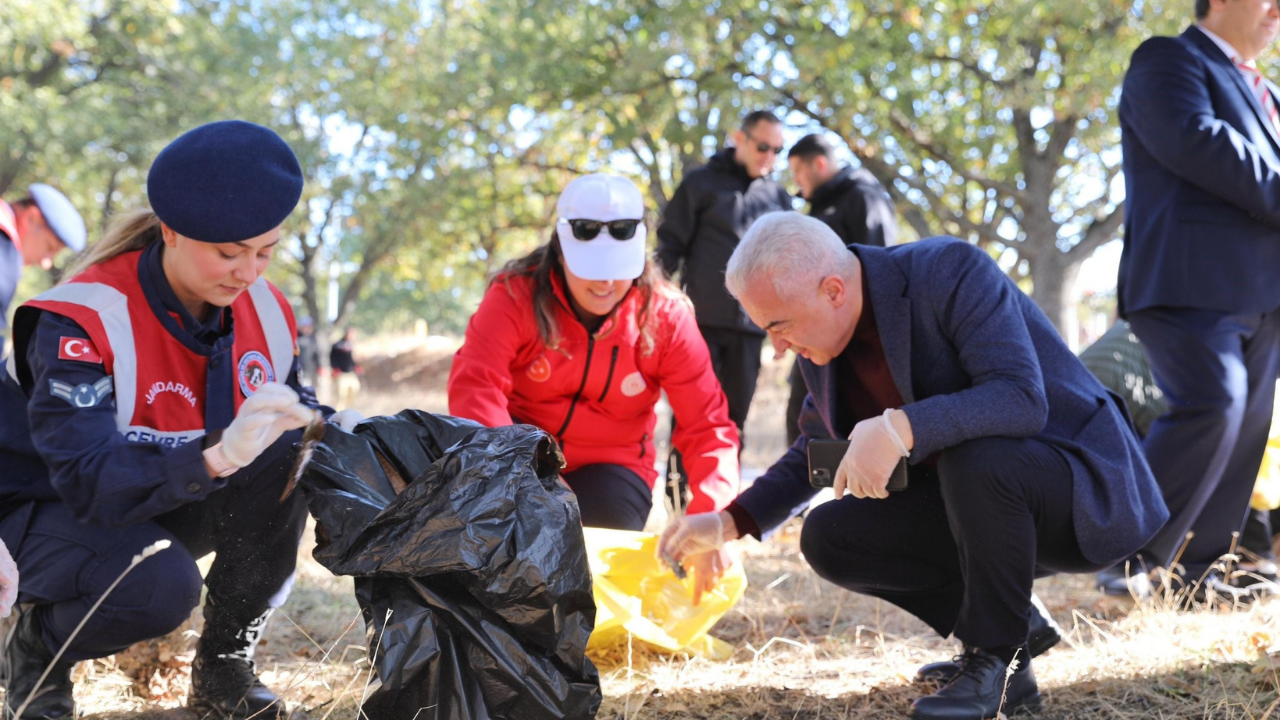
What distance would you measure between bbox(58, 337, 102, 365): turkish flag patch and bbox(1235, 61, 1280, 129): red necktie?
330cm

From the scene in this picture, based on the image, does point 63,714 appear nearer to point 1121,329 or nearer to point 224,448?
point 224,448

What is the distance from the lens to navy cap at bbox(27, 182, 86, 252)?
17.9 ft

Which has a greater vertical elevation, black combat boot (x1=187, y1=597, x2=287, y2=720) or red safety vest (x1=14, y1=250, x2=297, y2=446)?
red safety vest (x1=14, y1=250, x2=297, y2=446)

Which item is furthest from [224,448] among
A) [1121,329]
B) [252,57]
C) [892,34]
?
[252,57]

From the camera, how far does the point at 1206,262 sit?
10.2 feet

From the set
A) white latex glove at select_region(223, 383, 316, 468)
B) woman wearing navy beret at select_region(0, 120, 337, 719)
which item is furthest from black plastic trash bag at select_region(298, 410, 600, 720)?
woman wearing navy beret at select_region(0, 120, 337, 719)

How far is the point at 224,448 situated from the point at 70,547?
49 centimetres

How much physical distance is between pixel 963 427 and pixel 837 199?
351 centimetres

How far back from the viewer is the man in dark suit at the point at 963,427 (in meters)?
2.18

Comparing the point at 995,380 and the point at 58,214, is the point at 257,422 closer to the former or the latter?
the point at 995,380

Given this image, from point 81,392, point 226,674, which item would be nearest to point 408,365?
point 226,674

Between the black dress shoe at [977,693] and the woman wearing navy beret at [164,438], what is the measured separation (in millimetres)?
1355

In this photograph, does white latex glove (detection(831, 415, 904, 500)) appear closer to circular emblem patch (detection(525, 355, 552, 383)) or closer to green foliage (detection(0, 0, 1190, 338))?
circular emblem patch (detection(525, 355, 552, 383))

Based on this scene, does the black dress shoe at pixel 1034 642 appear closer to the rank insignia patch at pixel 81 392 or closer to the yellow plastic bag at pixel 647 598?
the yellow plastic bag at pixel 647 598
